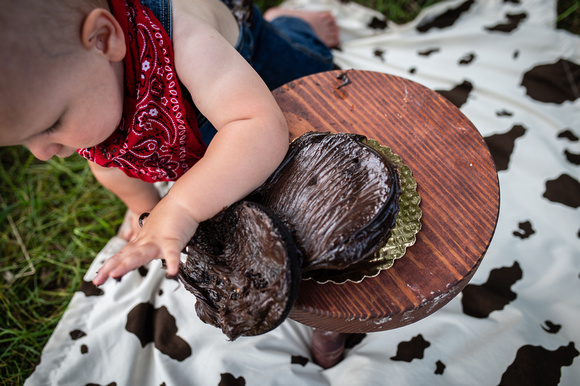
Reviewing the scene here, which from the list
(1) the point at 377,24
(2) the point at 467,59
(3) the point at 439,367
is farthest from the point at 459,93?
(3) the point at 439,367

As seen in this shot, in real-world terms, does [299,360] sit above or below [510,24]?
below

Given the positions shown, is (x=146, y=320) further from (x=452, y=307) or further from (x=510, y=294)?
(x=510, y=294)

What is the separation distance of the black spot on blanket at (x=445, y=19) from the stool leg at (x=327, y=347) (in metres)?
1.27

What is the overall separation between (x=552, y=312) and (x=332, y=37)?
46.2 inches

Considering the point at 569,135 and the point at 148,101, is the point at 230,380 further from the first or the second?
the point at 569,135

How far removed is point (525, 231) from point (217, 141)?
0.96m

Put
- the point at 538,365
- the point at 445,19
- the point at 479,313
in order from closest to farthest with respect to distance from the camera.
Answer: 1. the point at 538,365
2. the point at 479,313
3. the point at 445,19

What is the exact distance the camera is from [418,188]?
0.73 meters

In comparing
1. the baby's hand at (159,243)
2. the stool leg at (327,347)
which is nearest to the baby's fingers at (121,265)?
the baby's hand at (159,243)

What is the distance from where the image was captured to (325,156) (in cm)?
69

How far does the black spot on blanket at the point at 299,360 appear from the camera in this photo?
1.00 meters

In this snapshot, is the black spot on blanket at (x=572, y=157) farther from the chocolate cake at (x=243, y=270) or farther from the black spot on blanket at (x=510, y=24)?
the chocolate cake at (x=243, y=270)

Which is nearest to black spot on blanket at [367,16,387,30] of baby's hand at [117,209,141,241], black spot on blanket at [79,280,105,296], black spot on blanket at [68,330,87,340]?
baby's hand at [117,209,141,241]

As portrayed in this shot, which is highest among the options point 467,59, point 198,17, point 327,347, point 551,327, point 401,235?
point 198,17
